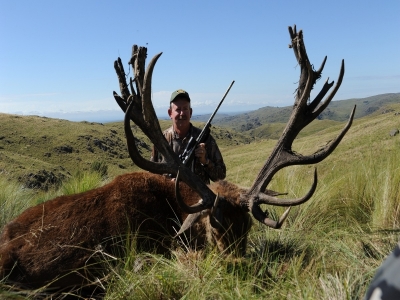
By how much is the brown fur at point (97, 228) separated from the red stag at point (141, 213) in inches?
0.4

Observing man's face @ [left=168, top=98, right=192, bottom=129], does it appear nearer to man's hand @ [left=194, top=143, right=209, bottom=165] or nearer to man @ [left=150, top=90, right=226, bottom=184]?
man @ [left=150, top=90, right=226, bottom=184]

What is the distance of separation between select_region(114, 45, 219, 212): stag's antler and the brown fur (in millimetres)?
356

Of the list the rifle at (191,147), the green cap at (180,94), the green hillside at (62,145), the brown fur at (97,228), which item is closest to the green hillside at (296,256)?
A: the brown fur at (97,228)

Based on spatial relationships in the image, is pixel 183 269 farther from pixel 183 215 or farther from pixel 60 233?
pixel 60 233

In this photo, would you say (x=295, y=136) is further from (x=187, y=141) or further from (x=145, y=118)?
(x=187, y=141)

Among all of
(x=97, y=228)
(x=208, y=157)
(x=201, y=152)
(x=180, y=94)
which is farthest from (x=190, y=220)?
(x=180, y=94)

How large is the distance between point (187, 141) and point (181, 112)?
618 mm

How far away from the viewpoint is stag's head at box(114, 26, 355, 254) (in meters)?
4.22

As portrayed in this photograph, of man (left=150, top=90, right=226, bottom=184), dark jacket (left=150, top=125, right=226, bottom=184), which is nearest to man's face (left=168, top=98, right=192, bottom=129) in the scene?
man (left=150, top=90, right=226, bottom=184)

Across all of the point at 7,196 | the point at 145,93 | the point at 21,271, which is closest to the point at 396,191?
the point at 145,93

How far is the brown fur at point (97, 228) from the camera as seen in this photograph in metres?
4.28

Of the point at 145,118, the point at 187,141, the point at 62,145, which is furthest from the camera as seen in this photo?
the point at 62,145

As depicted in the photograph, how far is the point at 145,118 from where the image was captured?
4434 mm

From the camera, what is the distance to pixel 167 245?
481 cm
